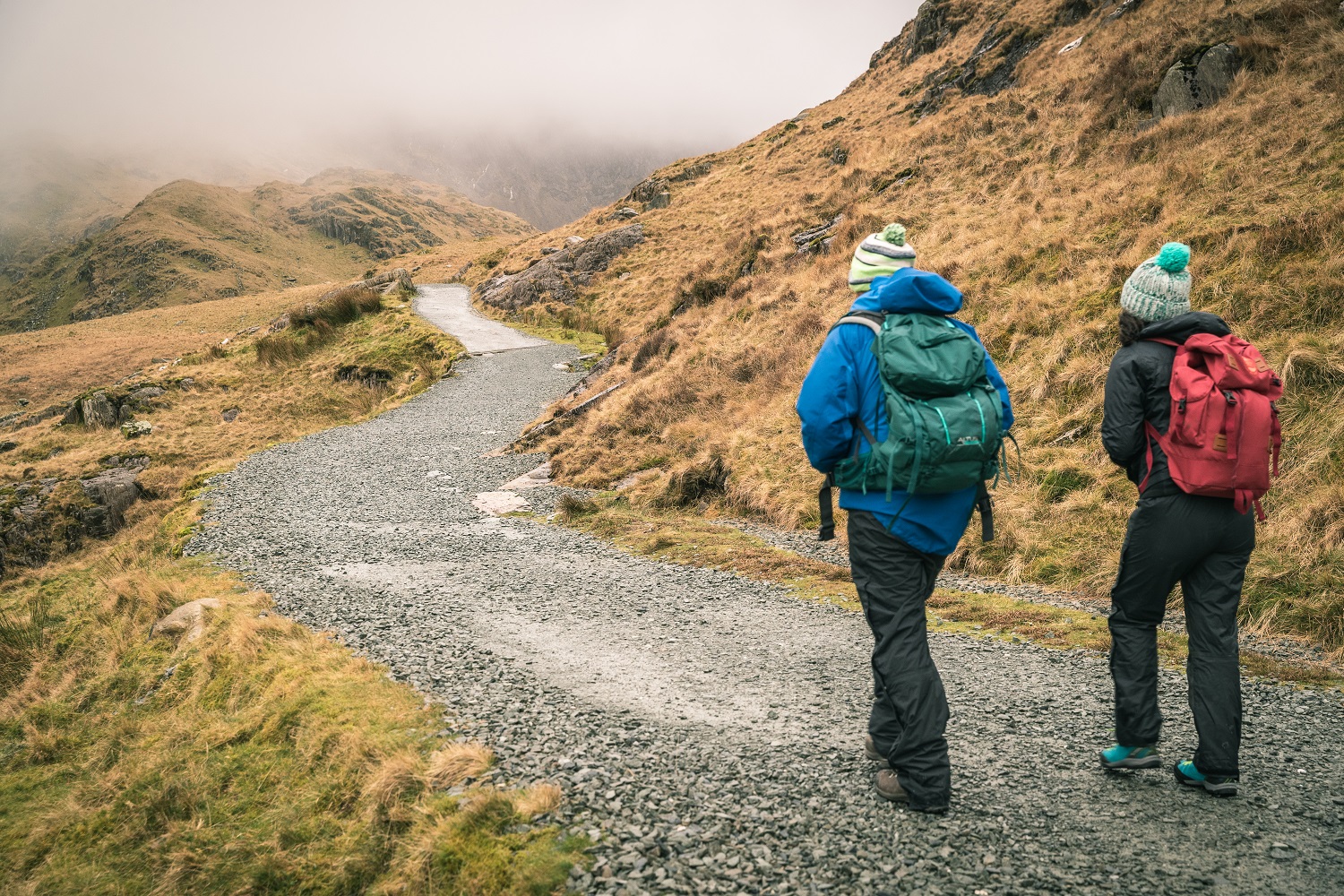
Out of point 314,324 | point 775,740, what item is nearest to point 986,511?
point 775,740

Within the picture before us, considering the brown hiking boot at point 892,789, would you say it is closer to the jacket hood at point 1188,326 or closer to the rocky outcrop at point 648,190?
the jacket hood at point 1188,326

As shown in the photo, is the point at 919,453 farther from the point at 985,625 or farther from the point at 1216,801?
the point at 985,625

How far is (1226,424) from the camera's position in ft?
11.7

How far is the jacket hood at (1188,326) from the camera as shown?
3.79 m

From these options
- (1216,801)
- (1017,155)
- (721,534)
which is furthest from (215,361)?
(1216,801)

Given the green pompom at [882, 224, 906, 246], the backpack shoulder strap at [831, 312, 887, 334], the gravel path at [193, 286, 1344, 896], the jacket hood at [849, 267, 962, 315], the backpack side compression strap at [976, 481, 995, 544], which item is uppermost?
the green pompom at [882, 224, 906, 246]

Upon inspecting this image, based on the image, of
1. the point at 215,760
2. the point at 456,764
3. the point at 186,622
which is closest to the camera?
the point at 456,764

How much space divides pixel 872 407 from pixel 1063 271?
10.8 metres

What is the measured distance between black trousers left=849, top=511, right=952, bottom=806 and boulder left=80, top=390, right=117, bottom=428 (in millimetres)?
28639

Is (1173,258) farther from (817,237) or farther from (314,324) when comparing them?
(314,324)

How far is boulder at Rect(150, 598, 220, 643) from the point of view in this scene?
7.90m

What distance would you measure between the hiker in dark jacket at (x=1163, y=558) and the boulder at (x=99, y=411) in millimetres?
29531

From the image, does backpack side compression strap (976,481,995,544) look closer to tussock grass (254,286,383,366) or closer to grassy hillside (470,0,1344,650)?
grassy hillside (470,0,1344,650)

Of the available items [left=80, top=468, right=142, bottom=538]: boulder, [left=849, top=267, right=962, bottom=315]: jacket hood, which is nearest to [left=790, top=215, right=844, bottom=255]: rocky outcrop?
[left=849, top=267, right=962, bottom=315]: jacket hood
